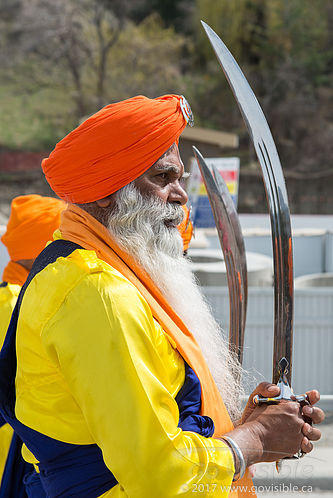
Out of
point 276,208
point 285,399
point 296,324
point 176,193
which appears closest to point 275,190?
point 276,208

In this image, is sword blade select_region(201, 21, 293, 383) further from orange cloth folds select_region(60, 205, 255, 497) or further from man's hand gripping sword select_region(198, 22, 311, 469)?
orange cloth folds select_region(60, 205, 255, 497)

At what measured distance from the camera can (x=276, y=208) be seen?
Result: 4.88 ft

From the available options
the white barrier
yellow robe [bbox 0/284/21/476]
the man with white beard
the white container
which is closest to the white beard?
the man with white beard

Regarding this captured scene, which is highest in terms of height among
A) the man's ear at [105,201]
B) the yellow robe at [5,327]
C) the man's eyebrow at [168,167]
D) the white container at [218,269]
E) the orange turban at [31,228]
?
the man's eyebrow at [168,167]

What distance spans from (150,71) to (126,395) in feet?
104

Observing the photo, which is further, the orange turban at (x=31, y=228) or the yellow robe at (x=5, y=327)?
the orange turban at (x=31, y=228)

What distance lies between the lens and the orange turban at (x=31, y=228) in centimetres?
295

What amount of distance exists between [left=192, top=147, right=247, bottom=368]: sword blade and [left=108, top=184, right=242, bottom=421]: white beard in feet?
0.84

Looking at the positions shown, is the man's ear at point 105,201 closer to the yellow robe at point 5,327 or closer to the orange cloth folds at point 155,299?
the orange cloth folds at point 155,299

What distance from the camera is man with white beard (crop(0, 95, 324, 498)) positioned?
1192 millimetres

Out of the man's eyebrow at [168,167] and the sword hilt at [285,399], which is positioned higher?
the man's eyebrow at [168,167]

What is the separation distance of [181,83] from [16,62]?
30.1 ft

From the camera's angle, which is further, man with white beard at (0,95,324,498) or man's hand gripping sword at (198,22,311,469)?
man's hand gripping sword at (198,22,311,469)

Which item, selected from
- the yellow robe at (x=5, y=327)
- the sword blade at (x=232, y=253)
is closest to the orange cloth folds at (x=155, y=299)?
the sword blade at (x=232, y=253)
